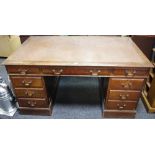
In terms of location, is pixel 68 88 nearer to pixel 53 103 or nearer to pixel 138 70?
pixel 53 103

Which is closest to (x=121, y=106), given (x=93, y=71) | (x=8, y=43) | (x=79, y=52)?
(x=93, y=71)

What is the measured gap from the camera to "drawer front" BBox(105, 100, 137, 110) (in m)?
1.47

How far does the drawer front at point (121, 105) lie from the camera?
1474 mm

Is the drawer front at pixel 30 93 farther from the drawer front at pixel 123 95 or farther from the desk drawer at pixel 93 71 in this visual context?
the drawer front at pixel 123 95

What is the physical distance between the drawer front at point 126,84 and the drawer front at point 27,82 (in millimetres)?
626

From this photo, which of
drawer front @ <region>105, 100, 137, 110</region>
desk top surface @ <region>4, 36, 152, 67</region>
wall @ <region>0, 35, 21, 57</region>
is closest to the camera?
desk top surface @ <region>4, 36, 152, 67</region>

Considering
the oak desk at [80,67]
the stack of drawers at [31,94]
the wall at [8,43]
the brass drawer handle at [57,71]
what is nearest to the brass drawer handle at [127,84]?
the oak desk at [80,67]

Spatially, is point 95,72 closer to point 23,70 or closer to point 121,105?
point 121,105

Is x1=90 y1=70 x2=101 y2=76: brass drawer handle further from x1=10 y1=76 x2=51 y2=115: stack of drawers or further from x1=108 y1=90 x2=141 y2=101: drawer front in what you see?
x1=10 y1=76 x2=51 y2=115: stack of drawers

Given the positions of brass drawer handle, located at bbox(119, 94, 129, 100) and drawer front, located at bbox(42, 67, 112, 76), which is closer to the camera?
drawer front, located at bbox(42, 67, 112, 76)

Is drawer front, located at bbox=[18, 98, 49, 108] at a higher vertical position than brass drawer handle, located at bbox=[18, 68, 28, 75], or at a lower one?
lower

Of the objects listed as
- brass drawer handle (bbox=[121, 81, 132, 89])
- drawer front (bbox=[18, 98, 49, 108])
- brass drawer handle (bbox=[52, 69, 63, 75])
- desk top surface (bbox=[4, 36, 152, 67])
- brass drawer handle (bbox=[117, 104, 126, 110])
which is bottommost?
brass drawer handle (bbox=[117, 104, 126, 110])

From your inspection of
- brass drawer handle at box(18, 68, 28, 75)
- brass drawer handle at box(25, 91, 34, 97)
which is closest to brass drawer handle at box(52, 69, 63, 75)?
brass drawer handle at box(18, 68, 28, 75)

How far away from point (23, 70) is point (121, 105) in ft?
3.12
